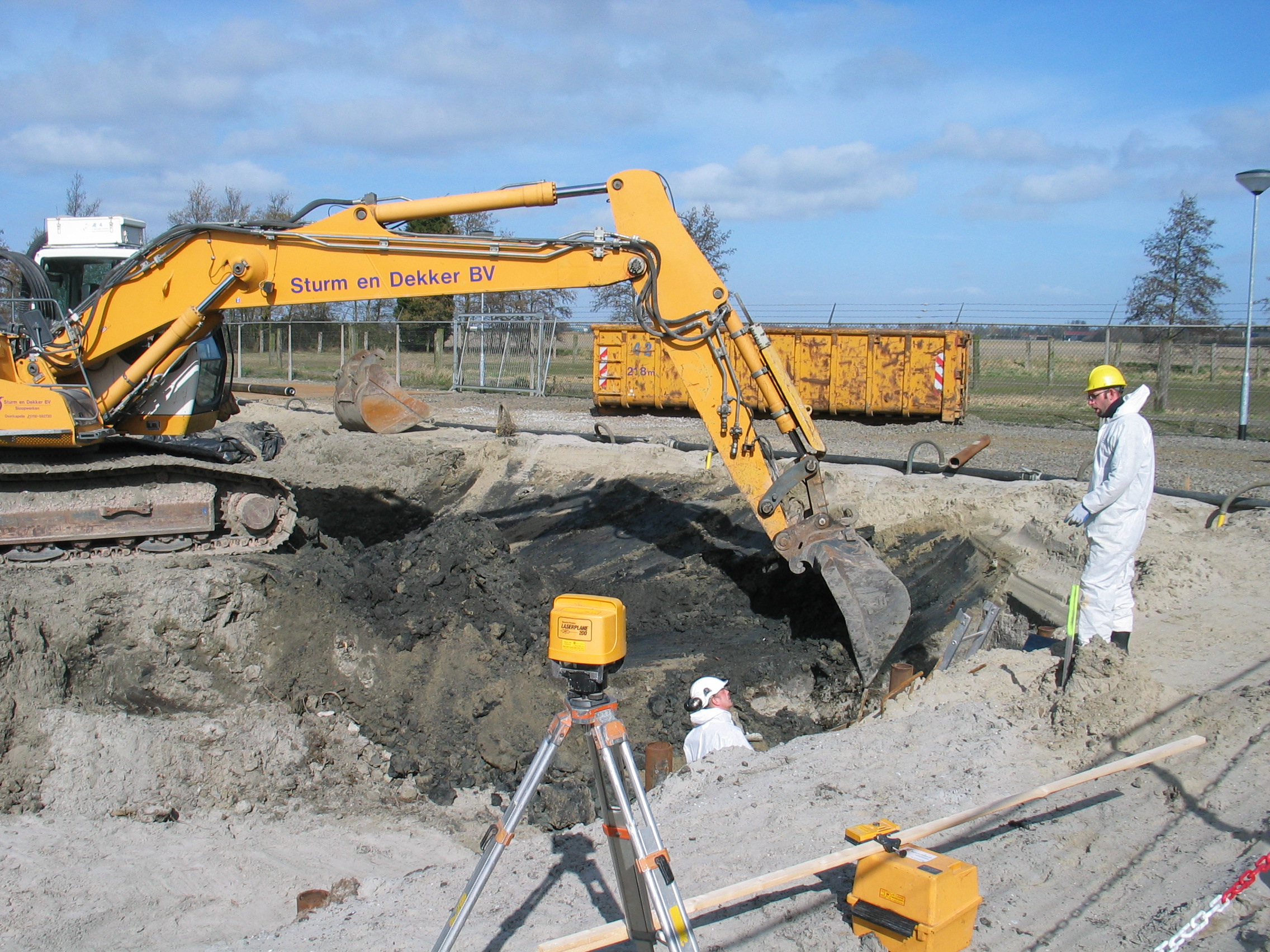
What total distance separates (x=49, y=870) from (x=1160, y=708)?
551cm

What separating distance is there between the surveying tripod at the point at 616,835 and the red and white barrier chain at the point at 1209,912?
1612mm

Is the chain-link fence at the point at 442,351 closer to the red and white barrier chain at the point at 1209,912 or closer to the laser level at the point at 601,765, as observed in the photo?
the laser level at the point at 601,765

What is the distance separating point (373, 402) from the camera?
49.5ft

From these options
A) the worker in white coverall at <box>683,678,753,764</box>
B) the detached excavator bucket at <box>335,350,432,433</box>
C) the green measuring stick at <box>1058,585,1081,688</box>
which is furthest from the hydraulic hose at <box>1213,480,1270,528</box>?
the detached excavator bucket at <box>335,350,432,433</box>

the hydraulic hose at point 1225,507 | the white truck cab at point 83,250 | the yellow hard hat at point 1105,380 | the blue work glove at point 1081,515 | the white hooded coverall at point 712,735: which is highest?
the white truck cab at point 83,250

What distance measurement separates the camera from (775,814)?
4.54 m

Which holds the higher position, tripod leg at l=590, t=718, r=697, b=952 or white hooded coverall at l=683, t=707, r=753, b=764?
tripod leg at l=590, t=718, r=697, b=952

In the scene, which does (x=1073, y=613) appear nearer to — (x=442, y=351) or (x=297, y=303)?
(x=297, y=303)

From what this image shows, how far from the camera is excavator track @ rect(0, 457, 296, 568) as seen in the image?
24.4 feet

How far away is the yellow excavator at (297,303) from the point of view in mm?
7012

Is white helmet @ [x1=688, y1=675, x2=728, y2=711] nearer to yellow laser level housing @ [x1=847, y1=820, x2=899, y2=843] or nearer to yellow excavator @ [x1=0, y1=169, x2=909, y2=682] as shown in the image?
yellow excavator @ [x1=0, y1=169, x2=909, y2=682]

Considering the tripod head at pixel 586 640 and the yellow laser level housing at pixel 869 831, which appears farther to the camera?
the yellow laser level housing at pixel 869 831

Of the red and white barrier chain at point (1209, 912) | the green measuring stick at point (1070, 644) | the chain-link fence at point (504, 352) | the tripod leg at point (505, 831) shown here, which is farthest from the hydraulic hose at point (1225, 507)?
the chain-link fence at point (504, 352)

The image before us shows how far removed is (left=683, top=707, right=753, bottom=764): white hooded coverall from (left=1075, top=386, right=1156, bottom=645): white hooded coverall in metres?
2.15
